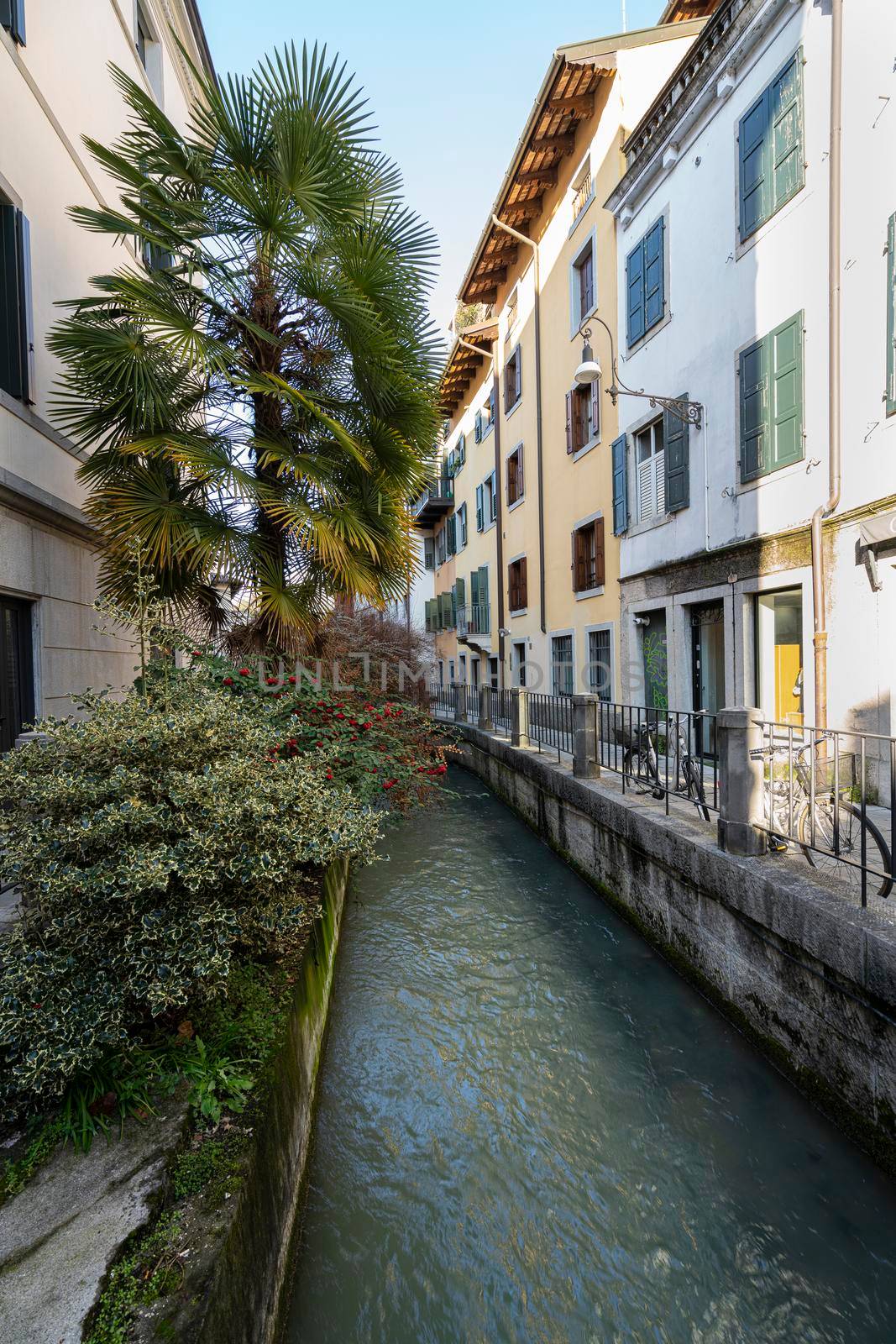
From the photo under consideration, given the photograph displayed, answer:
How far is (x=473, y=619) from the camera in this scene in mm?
20438

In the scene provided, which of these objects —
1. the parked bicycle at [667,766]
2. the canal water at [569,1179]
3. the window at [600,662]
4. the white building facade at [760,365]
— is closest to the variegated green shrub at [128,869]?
the canal water at [569,1179]

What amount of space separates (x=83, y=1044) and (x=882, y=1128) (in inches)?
138

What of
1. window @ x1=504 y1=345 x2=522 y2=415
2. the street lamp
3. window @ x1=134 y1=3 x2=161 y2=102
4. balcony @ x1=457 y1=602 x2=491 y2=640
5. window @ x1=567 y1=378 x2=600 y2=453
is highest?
window @ x1=134 y1=3 x2=161 y2=102

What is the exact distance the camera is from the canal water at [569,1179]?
8.34 feet

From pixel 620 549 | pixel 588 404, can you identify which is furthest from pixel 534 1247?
pixel 588 404

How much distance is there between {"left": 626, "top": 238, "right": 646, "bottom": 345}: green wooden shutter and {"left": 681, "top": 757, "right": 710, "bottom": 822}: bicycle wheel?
7.64m

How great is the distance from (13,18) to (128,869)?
6779 mm

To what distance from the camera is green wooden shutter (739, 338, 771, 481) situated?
7266 millimetres

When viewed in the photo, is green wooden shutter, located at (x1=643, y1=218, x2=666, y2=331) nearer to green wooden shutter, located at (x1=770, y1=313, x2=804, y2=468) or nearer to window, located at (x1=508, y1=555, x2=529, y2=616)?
green wooden shutter, located at (x1=770, y1=313, x2=804, y2=468)

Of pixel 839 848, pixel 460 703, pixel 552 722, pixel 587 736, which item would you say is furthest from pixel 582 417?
pixel 839 848

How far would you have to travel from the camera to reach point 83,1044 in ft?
7.08

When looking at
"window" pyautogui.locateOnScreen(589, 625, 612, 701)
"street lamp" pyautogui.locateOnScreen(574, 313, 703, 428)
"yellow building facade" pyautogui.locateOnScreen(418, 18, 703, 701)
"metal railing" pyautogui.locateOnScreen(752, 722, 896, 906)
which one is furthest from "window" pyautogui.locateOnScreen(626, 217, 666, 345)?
"metal railing" pyautogui.locateOnScreen(752, 722, 896, 906)

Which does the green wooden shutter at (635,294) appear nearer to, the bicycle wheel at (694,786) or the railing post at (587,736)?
the railing post at (587,736)

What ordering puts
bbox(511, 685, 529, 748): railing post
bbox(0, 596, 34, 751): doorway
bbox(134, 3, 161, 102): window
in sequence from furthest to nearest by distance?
bbox(511, 685, 529, 748): railing post, bbox(134, 3, 161, 102): window, bbox(0, 596, 34, 751): doorway
